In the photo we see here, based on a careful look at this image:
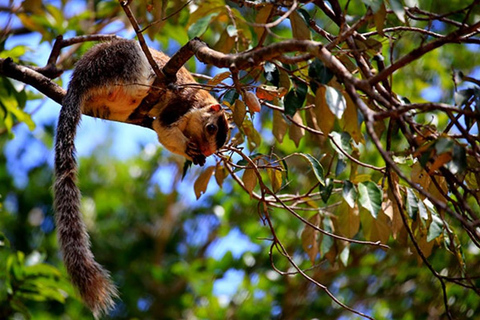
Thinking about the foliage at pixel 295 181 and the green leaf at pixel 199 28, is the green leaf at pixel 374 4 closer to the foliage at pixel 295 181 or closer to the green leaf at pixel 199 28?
the foliage at pixel 295 181

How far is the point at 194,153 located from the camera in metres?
3.41

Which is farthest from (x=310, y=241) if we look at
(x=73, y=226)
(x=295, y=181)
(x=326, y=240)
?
(x=295, y=181)

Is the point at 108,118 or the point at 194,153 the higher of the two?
the point at 108,118

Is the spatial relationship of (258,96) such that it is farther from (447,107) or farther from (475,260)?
(475,260)

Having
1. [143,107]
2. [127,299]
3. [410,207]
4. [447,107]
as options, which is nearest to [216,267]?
[127,299]

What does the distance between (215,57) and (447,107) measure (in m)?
0.87

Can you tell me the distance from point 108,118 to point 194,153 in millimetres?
538

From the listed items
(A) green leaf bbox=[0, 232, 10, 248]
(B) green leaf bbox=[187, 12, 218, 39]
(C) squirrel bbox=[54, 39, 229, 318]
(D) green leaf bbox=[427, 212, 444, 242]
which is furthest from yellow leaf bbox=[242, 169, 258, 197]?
(A) green leaf bbox=[0, 232, 10, 248]

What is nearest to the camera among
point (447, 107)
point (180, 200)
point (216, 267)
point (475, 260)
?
point (447, 107)

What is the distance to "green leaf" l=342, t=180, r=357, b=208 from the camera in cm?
260

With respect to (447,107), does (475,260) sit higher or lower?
higher

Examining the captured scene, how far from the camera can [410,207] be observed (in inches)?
96.6

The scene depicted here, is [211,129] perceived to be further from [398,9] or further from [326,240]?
[398,9]

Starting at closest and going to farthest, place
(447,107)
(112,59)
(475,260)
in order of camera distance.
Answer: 1. (447,107)
2. (112,59)
3. (475,260)
